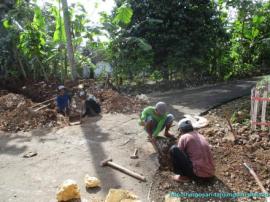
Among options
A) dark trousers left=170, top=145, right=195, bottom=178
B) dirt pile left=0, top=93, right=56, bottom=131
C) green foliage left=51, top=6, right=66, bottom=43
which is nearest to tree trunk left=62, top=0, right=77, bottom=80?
green foliage left=51, top=6, right=66, bottom=43

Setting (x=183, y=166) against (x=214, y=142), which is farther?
(x=214, y=142)

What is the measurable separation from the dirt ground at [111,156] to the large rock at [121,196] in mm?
250

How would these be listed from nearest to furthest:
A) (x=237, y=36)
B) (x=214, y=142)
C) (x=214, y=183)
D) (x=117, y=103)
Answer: (x=214, y=183), (x=214, y=142), (x=117, y=103), (x=237, y=36)

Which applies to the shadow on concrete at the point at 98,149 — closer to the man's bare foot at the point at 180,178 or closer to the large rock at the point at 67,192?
the large rock at the point at 67,192

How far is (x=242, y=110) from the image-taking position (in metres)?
7.45

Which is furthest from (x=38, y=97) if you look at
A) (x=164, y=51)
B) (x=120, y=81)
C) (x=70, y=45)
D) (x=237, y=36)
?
(x=237, y=36)

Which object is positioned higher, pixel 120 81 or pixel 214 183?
pixel 120 81

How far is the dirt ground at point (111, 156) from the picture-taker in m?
Result: 4.47

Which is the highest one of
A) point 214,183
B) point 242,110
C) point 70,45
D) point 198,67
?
point 70,45

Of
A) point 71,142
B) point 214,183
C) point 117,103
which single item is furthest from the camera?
point 117,103

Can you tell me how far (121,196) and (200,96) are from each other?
22.5 ft

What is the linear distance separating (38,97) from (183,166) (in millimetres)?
8322

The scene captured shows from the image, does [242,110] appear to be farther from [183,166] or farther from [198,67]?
[198,67]

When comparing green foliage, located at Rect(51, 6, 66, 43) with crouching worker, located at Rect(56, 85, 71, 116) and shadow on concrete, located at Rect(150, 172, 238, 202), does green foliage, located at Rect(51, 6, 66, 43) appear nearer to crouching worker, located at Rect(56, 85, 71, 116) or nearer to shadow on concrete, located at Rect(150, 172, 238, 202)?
crouching worker, located at Rect(56, 85, 71, 116)
